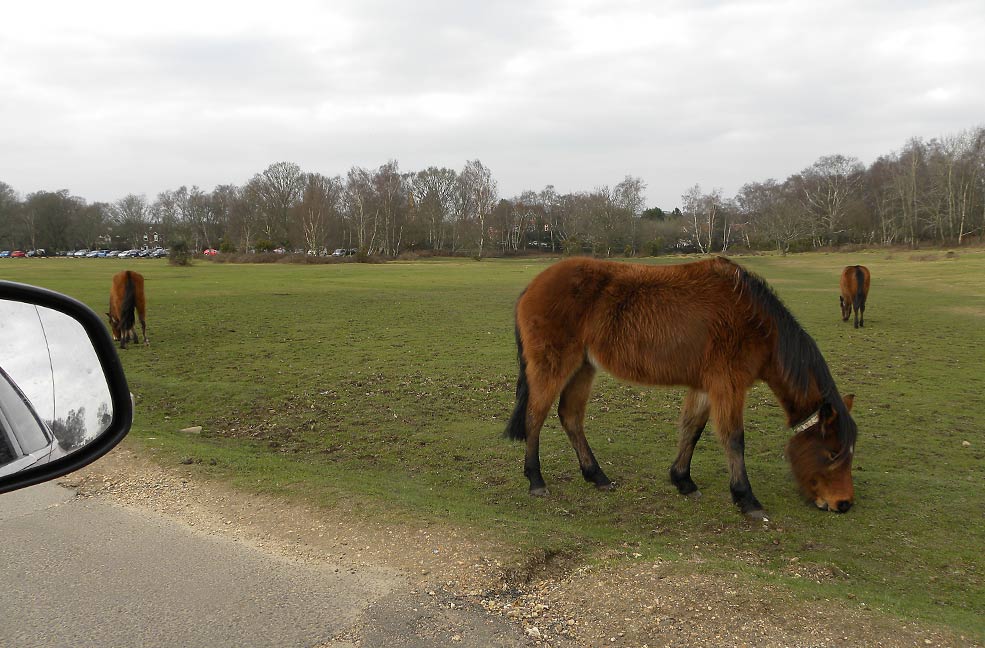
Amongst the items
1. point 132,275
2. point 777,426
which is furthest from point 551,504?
point 132,275

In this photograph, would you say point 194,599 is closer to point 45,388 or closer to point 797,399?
point 45,388

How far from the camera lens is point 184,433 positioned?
25.7 feet

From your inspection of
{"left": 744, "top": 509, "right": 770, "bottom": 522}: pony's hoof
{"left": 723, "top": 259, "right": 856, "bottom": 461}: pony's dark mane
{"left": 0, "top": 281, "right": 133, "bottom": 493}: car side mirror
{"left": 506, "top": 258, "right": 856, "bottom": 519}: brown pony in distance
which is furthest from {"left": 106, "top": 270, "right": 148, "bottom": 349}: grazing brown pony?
{"left": 744, "top": 509, "right": 770, "bottom": 522}: pony's hoof

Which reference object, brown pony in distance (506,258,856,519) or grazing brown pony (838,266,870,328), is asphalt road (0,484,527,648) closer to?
brown pony in distance (506,258,856,519)

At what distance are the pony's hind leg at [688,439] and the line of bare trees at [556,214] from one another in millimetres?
72879

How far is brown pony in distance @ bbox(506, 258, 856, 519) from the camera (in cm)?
523

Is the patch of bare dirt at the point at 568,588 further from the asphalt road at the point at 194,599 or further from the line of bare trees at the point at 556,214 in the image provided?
the line of bare trees at the point at 556,214

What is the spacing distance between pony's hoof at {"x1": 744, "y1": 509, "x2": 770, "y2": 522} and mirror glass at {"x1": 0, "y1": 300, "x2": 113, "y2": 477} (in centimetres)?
468

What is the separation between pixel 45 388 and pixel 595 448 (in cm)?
570

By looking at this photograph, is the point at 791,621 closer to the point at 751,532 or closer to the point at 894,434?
the point at 751,532

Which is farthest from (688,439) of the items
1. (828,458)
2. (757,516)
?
(828,458)

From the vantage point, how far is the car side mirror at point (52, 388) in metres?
2.36

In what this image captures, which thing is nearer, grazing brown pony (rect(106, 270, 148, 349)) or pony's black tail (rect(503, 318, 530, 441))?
pony's black tail (rect(503, 318, 530, 441))

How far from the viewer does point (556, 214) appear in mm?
97875
